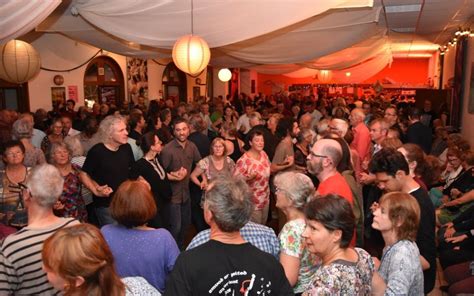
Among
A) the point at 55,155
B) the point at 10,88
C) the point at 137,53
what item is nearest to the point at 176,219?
the point at 55,155

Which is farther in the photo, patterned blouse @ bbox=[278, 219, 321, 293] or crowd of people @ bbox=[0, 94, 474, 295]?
patterned blouse @ bbox=[278, 219, 321, 293]

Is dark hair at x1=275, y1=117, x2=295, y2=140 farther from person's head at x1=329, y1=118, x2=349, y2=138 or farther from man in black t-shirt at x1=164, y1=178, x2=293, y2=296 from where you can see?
man in black t-shirt at x1=164, y1=178, x2=293, y2=296

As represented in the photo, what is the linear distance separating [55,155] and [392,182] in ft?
8.74

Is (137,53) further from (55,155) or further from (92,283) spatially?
(92,283)

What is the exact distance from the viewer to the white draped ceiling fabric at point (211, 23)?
4.31 m

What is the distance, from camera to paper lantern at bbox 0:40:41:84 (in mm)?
6594

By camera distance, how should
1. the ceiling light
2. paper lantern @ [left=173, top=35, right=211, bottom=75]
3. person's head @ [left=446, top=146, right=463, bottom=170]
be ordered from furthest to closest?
the ceiling light
person's head @ [left=446, top=146, right=463, bottom=170]
paper lantern @ [left=173, top=35, right=211, bottom=75]

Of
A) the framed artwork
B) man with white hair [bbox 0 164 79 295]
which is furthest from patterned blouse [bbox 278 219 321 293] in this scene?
the framed artwork

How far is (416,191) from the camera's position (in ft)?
9.53

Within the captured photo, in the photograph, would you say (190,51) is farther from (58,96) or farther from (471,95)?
(471,95)

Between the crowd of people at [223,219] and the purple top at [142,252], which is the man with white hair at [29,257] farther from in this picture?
the purple top at [142,252]

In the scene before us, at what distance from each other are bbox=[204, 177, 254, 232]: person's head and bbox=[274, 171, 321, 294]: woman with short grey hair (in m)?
0.45

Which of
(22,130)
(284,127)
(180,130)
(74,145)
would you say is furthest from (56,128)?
(284,127)

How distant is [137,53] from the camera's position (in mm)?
7621
